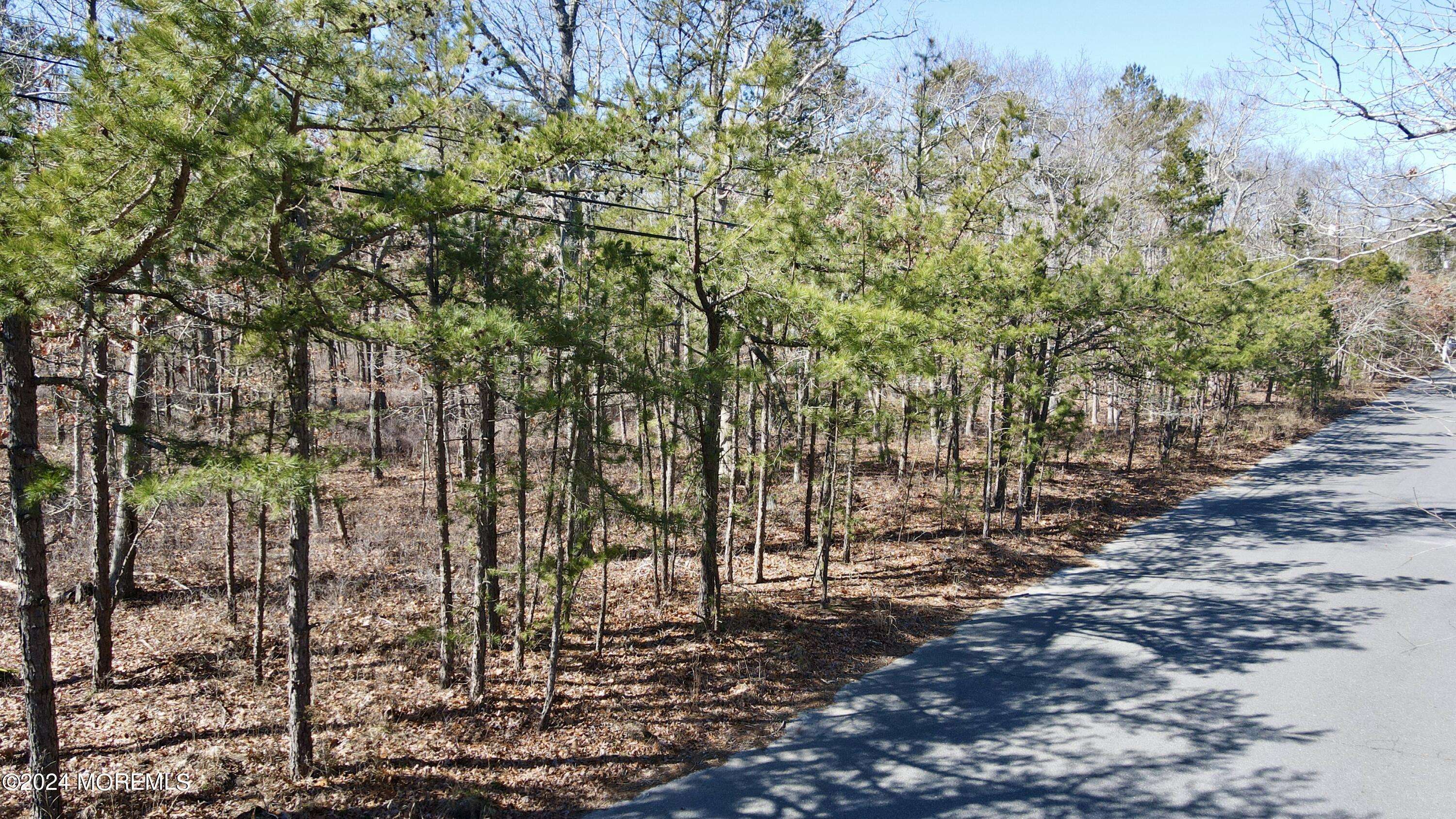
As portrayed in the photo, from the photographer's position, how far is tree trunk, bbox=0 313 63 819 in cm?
419

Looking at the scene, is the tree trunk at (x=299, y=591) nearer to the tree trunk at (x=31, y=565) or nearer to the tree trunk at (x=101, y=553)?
the tree trunk at (x=31, y=565)

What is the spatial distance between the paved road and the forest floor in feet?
2.39

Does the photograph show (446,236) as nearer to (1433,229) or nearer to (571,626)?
(571,626)

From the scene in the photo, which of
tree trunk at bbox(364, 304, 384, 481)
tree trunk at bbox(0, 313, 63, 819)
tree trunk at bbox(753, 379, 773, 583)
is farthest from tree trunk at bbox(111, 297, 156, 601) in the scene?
tree trunk at bbox(753, 379, 773, 583)

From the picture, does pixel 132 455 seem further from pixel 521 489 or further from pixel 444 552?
pixel 521 489

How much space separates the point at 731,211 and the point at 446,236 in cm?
339

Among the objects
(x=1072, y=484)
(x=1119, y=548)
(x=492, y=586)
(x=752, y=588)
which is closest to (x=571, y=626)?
(x=492, y=586)

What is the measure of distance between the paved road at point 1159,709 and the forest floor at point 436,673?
0.73 m

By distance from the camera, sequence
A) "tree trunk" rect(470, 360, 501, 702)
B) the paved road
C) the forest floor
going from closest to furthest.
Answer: the paved road, the forest floor, "tree trunk" rect(470, 360, 501, 702)

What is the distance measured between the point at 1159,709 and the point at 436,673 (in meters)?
7.81

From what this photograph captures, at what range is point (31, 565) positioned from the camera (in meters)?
4.37

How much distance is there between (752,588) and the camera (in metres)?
10.7

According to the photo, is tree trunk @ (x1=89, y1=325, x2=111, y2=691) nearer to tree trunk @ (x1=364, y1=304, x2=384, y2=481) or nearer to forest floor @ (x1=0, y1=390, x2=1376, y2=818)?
forest floor @ (x1=0, y1=390, x2=1376, y2=818)

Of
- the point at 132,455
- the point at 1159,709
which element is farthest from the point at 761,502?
the point at 132,455
